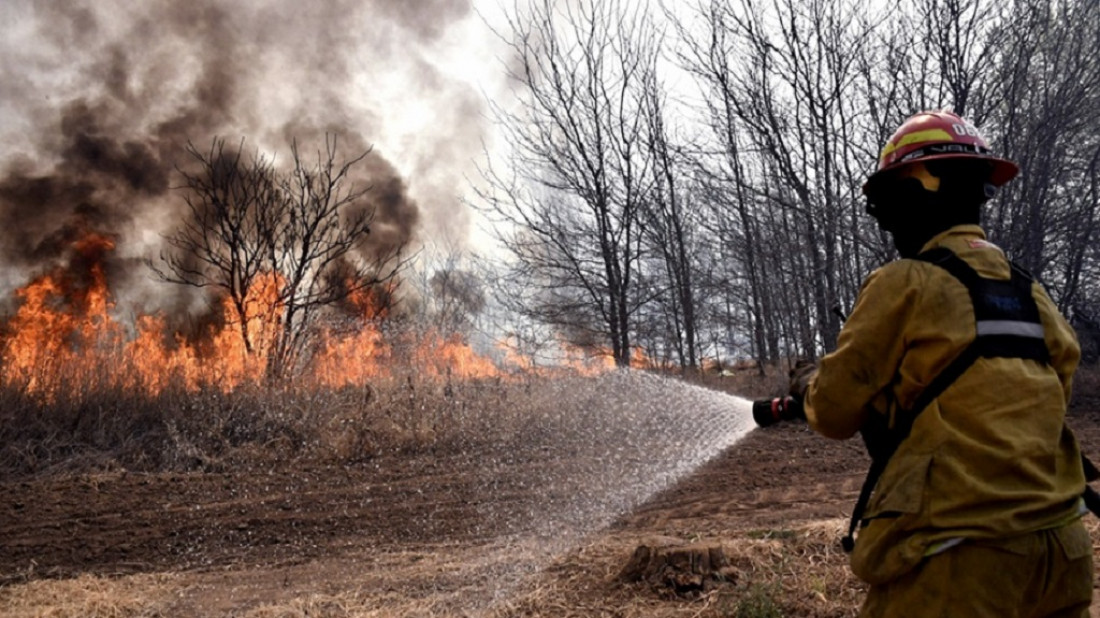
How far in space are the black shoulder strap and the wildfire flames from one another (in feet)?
32.4

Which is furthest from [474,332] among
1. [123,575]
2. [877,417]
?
[877,417]

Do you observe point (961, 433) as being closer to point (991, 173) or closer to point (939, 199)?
point (939, 199)

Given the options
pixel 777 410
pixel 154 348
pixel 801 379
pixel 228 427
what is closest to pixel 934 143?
pixel 801 379

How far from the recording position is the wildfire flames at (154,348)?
10031mm

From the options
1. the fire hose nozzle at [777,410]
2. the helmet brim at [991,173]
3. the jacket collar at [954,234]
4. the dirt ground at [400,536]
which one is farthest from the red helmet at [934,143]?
the dirt ground at [400,536]

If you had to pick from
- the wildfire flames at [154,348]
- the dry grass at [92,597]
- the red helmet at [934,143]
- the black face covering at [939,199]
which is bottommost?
the dry grass at [92,597]

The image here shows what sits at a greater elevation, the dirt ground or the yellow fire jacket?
the yellow fire jacket

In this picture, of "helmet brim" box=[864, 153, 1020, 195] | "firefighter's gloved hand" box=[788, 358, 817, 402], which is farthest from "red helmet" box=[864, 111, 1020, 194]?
"firefighter's gloved hand" box=[788, 358, 817, 402]

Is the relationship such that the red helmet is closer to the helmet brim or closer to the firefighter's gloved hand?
the helmet brim

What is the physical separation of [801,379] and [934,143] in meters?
0.77

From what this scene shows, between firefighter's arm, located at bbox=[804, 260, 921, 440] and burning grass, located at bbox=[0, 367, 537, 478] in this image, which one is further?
burning grass, located at bbox=[0, 367, 537, 478]

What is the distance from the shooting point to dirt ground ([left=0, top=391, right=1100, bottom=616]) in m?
4.37

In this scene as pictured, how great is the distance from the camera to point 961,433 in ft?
6.14

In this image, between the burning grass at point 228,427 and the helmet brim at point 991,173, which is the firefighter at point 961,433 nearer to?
the helmet brim at point 991,173
